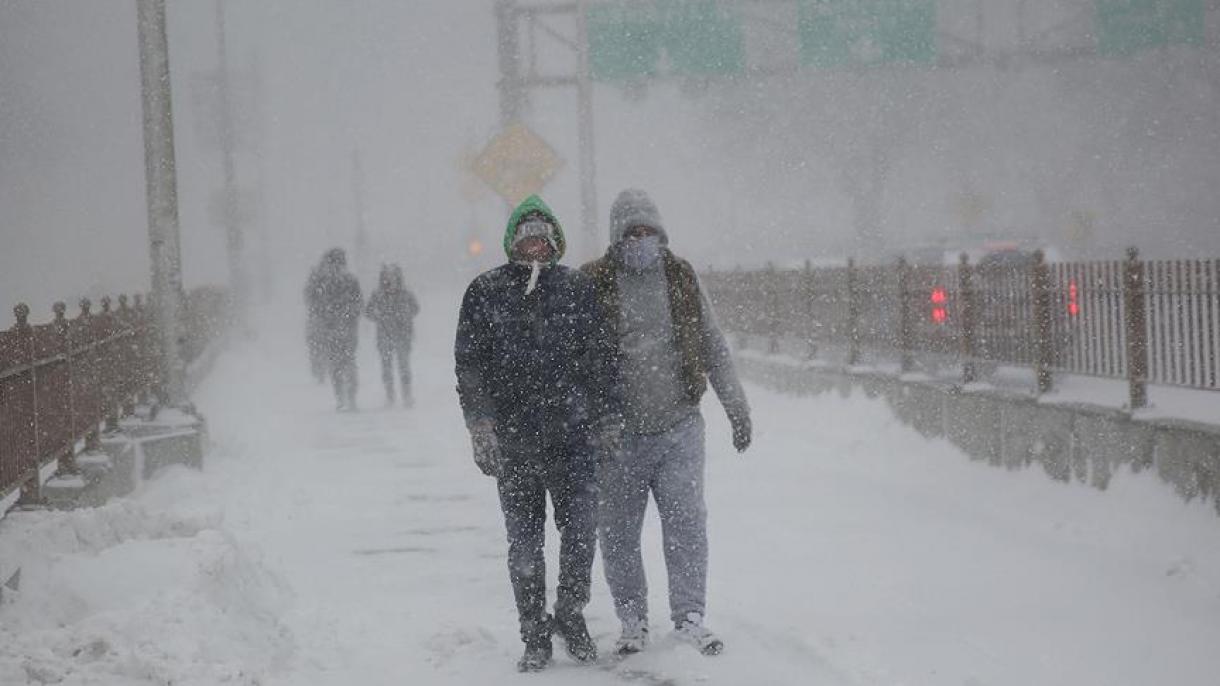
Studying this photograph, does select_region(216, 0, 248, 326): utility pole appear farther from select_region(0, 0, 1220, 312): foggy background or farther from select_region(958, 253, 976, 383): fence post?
select_region(958, 253, 976, 383): fence post

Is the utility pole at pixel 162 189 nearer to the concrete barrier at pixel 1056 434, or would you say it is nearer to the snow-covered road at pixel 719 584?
the snow-covered road at pixel 719 584

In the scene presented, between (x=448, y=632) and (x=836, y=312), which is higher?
(x=836, y=312)

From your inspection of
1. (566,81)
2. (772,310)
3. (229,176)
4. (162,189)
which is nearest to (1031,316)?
(772,310)

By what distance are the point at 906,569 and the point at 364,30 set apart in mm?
Answer: 194899

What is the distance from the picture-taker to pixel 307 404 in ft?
67.3

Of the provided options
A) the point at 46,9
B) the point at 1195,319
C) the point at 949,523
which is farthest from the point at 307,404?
the point at 46,9

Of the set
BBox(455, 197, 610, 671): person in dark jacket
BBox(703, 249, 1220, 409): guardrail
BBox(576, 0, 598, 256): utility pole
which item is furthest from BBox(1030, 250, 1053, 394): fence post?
BBox(576, 0, 598, 256): utility pole

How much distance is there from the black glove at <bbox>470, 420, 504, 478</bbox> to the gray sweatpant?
2.00 feet

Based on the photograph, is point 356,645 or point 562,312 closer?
point 562,312

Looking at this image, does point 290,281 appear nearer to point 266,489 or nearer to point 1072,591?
point 266,489

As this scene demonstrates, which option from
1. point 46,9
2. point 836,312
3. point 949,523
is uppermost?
point 46,9

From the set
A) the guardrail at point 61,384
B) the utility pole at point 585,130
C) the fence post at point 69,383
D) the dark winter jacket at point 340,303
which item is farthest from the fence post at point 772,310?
the fence post at point 69,383

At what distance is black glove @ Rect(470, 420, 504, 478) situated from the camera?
6.20 metres

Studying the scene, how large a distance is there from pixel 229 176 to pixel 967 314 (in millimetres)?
33834
